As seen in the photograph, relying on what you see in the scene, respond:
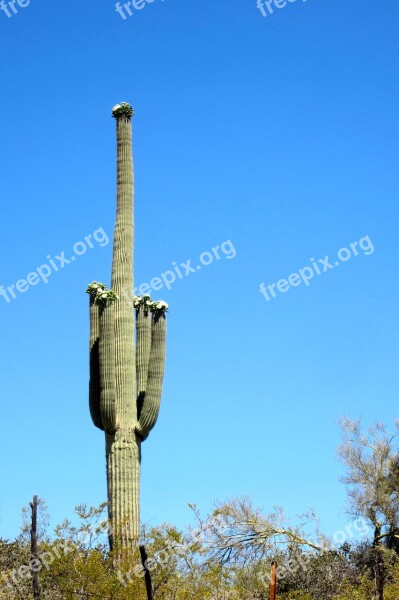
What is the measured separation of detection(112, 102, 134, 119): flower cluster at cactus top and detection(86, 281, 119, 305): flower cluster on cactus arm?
170 inches

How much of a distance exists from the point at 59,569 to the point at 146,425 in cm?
320

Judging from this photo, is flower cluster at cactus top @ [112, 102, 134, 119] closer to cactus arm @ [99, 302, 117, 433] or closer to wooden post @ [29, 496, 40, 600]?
cactus arm @ [99, 302, 117, 433]

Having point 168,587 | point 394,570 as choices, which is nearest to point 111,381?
point 168,587

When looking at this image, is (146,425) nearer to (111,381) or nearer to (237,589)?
(111,381)

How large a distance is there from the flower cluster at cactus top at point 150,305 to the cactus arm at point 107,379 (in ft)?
3.80

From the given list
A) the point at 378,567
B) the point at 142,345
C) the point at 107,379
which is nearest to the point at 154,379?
the point at 142,345

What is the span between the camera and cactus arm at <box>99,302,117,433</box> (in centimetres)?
1781

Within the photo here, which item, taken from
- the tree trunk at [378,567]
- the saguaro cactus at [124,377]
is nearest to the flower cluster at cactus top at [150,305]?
the saguaro cactus at [124,377]

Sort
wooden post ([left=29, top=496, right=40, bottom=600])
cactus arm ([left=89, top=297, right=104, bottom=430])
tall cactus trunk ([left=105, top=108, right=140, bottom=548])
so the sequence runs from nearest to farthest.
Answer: wooden post ([left=29, top=496, right=40, bottom=600])
tall cactus trunk ([left=105, top=108, right=140, bottom=548])
cactus arm ([left=89, top=297, right=104, bottom=430])

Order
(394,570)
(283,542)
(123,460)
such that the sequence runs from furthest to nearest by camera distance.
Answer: (283,542), (394,570), (123,460)

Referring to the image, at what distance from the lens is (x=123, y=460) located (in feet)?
58.1

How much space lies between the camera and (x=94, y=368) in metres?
18.3

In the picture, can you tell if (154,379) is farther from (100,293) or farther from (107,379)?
(100,293)

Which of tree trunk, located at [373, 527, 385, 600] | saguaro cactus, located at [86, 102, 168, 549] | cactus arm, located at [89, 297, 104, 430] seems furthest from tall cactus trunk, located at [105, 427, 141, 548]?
tree trunk, located at [373, 527, 385, 600]
